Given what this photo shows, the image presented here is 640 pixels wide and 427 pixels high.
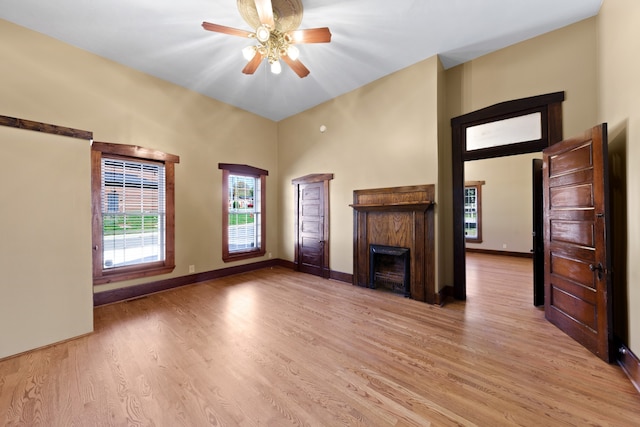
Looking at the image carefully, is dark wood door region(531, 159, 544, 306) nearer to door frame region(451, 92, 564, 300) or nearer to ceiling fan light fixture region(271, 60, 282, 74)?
door frame region(451, 92, 564, 300)

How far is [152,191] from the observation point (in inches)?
155

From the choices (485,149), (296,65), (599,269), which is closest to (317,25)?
(296,65)

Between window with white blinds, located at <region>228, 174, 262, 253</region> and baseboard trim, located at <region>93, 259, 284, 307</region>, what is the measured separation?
0.41 meters

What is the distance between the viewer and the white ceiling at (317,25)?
256cm

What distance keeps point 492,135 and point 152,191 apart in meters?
5.23

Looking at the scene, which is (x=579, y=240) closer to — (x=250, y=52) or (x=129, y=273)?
(x=250, y=52)

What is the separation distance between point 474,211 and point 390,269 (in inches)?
215

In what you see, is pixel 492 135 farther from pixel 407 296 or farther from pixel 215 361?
pixel 215 361

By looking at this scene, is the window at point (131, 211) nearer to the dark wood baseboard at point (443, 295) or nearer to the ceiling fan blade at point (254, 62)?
the ceiling fan blade at point (254, 62)

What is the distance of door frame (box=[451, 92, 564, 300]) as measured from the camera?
293 centimetres

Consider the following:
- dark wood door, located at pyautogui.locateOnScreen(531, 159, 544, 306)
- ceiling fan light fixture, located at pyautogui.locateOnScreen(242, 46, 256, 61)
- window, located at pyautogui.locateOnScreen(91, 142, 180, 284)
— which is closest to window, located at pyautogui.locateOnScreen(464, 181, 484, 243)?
dark wood door, located at pyautogui.locateOnScreen(531, 159, 544, 306)

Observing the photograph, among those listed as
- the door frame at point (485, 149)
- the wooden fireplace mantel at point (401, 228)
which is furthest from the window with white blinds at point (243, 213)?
the door frame at point (485, 149)

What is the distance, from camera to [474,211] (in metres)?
7.72

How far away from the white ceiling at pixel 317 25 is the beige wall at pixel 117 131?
0.96ft
